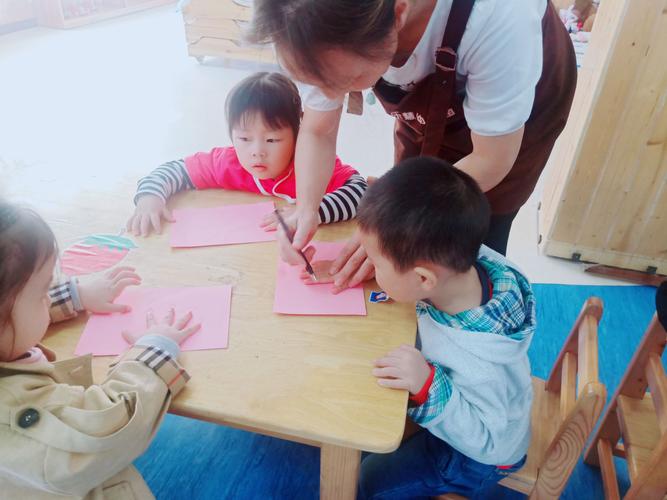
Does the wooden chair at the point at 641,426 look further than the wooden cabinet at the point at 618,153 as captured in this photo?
No

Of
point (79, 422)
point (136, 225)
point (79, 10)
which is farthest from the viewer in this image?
point (79, 10)

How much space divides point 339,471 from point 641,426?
727mm

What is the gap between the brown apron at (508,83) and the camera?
977 millimetres

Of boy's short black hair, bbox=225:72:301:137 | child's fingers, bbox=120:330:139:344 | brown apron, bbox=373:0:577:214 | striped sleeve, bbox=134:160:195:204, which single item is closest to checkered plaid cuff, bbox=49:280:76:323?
child's fingers, bbox=120:330:139:344

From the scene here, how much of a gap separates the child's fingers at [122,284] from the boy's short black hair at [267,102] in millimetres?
488

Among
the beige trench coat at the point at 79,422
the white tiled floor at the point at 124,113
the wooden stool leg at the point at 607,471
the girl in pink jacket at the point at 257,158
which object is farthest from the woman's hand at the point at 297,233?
the white tiled floor at the point at 124,113

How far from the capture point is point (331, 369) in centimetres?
76

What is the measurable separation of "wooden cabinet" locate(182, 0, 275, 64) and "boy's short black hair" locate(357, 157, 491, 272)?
10.7ft

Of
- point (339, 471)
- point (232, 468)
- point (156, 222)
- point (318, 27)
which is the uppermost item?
point (318, 27)

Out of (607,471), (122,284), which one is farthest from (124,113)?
(607,471)

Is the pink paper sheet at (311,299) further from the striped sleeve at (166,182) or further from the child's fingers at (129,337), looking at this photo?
the striped sleeve at (166,182)

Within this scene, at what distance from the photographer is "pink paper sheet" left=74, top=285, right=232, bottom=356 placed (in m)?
0.80

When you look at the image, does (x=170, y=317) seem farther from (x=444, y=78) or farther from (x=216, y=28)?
(x=216, y=28)

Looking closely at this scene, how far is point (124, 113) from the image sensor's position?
3377mm
